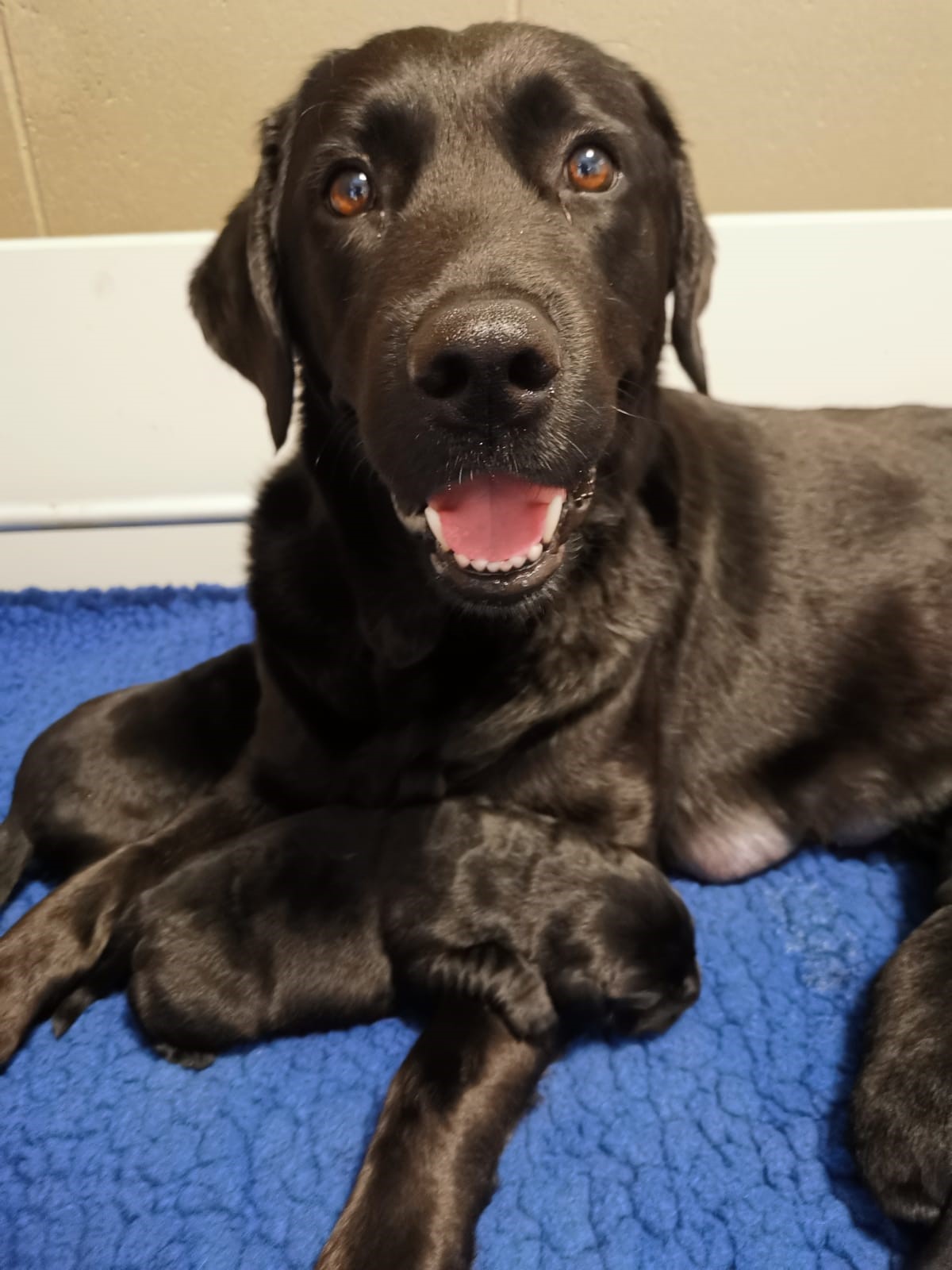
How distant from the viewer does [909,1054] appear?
1.29m

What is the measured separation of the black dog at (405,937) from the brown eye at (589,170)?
2.95ft

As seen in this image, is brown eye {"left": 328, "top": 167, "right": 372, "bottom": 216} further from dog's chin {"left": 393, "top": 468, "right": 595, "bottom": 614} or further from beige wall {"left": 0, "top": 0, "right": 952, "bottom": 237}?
beige wall {"left": 0, "top": 0, "right": 952, "bottom": 237}

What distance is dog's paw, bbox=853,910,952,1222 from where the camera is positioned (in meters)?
1.19

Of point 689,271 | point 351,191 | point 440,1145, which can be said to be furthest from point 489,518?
point 440,1145

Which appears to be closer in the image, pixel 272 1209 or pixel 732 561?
pixel 272 1209

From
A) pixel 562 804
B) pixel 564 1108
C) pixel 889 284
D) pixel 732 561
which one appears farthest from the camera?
pixel 889 284

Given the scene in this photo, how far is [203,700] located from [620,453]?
93cm

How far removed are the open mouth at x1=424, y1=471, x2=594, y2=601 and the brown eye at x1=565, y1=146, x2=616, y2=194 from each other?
1.39 ft

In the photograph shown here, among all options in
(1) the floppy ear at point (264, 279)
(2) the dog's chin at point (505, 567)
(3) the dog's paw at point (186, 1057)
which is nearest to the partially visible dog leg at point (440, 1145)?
(3) the dog's paw at point (186, 1057)

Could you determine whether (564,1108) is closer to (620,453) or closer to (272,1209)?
(272,1209)

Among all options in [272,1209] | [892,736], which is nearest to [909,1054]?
[892,736]

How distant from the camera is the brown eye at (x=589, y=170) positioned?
138 centimetres

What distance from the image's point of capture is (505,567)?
1277 millimetres

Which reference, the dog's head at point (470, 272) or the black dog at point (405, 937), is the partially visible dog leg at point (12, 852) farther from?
the dog's head at point (470, 272)
